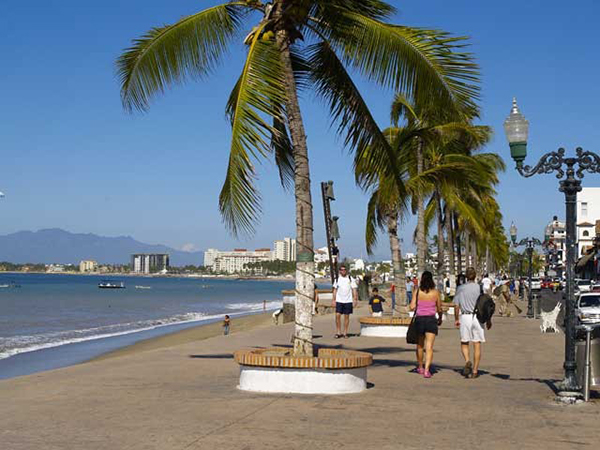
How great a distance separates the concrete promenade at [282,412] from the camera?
7168 mm

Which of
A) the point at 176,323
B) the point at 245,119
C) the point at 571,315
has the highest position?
the point at 245,119

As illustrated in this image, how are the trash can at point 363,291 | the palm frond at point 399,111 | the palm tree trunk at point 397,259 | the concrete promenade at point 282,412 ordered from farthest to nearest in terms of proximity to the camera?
the trash can at point 363,291 < the palm frond at point 399,111 < the palm tree trunk at point 397,259 < the concrete promenade at point 282,412

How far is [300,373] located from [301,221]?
78.5 inches

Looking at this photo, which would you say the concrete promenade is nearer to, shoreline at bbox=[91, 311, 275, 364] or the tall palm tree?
the tall palm tree

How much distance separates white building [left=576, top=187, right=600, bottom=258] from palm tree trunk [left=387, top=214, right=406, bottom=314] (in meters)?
97.4

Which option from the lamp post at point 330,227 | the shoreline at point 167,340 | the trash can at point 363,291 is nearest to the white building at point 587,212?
the trash can at point 363,291

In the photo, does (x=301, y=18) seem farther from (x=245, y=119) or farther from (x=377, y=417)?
(x=377, y=417)

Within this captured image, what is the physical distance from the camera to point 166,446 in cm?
680

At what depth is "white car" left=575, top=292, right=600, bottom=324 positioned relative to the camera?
25234mm

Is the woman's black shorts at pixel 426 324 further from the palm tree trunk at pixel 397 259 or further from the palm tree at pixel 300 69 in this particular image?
the palm tree trunk at pixel 397 259

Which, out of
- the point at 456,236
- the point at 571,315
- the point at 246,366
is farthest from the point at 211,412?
the point at 456,236

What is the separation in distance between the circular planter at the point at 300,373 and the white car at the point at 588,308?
1595 centimetres

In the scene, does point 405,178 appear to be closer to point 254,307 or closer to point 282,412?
point 282,412

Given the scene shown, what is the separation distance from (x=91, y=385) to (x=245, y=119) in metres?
4.51
